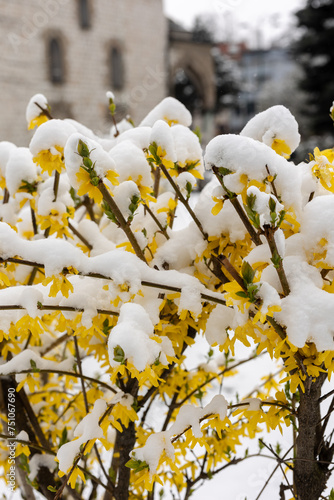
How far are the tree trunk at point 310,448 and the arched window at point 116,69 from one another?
42.1ft

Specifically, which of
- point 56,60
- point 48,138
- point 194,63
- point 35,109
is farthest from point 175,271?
point 194,63

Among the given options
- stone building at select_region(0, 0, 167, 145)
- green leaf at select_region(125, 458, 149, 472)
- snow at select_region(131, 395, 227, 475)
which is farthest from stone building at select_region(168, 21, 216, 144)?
green leaf at select_region(125, 458, 149, 472)

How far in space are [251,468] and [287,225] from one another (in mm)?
847

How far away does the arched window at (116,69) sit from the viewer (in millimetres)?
12641

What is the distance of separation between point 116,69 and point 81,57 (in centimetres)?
107

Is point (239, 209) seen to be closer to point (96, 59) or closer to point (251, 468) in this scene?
point (251, 468)

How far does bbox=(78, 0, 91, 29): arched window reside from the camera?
11948 millimetres

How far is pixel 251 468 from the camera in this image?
4.26ft

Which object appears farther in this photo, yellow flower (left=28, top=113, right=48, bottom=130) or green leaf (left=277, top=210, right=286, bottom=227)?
yellow flower (left=28, top=113, right=48, bottom=130)

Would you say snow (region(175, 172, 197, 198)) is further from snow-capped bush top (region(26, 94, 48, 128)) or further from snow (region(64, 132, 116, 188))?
snow-capped bush top (region(26, 94, 48, 128))

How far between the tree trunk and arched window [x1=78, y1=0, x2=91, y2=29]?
1289cm

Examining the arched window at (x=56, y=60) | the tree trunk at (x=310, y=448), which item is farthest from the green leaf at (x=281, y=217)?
the arched window at (x=56, y=60)

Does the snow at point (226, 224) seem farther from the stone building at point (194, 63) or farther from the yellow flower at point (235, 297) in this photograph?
the stone building at point (194, 63)

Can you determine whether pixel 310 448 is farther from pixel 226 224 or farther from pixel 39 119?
pixel 39 119
